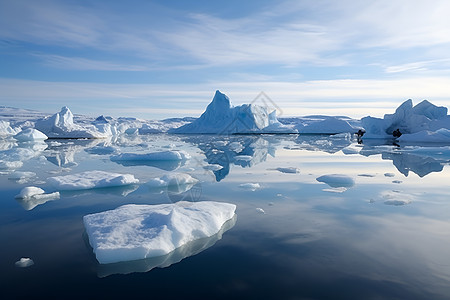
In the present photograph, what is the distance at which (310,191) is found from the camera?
6207 millimetres

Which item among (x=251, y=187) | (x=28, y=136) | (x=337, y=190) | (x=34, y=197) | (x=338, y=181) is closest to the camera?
(x=34, y=197)

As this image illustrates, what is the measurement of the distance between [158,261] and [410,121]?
29.7 metres

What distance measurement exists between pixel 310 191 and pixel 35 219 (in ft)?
15.4

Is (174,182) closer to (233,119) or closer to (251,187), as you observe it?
(251,187)

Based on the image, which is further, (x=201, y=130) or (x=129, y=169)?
(x=201, y=130)

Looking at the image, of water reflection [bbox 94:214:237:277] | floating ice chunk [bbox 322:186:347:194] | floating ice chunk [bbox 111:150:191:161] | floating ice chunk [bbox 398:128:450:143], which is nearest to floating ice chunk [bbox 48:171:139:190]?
water reflection [bbox 94:214:237:277]

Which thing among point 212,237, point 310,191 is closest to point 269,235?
point 212,237

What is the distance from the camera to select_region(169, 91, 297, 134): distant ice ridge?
44.3m

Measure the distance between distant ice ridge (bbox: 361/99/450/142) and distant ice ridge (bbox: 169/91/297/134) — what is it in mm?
14327

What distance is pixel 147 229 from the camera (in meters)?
3.48

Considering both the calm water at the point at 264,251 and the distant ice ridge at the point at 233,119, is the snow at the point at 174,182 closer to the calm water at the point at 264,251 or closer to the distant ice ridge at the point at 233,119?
the calm water at the point at 264,251

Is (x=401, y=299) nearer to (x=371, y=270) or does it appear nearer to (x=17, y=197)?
(x=371, y=270)

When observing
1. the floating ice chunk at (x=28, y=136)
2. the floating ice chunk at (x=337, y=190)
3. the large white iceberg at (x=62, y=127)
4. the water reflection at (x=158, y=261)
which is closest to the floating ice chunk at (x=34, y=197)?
the water reflection at (x=158, y=261)

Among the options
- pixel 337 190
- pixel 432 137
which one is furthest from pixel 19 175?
pixel 432 137
